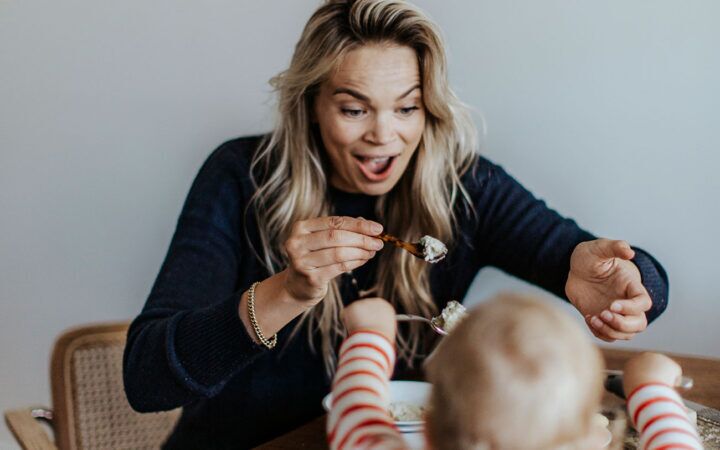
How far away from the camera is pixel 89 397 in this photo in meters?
1.59

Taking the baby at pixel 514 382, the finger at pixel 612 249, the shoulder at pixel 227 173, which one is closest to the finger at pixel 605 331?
the finger at pixel 612 249

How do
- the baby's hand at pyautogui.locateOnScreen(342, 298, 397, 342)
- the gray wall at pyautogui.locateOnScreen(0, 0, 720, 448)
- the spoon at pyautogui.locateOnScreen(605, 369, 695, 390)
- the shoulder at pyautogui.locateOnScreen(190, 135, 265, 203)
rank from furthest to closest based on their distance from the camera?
the gray wall at pyautogui.locateOnScreen(0, 0, 720, 448) → the shoulder at pyautogui.locateOnScreen(190, 135, 265, 203) → the spoon at pyautogui.locateOnScreen(605, 369, 695, 390) → the baby's hand at pyautogui.locateOnScreen(342, 298, 397, 342)

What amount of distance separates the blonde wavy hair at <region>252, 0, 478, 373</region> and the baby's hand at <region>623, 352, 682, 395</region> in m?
0.73

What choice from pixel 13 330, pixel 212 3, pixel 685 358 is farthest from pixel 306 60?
pixel 13 330

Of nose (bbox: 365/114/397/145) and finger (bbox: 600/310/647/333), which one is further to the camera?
nose (bbox: 365/114/397/145)

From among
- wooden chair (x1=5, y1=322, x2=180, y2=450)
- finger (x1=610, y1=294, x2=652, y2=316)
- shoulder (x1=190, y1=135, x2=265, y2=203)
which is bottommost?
wooden chair (x1=5, y1=322, x2=180, y2=450)

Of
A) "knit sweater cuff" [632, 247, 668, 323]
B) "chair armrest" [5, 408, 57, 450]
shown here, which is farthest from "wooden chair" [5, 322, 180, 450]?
"knit sweater cuff" [632, 247, 668, 323]

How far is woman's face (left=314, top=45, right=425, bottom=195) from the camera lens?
4.91ft

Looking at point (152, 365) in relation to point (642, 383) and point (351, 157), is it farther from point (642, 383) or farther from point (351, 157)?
point (642, 383)

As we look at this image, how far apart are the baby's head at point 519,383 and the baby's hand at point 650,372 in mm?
214

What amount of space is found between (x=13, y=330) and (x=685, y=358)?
5.61 ft

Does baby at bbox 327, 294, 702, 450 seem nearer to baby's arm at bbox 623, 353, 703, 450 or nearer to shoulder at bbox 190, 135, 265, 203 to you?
baby's arm at bbox 623, 353, 703, 450

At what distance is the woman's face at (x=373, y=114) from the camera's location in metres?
1.50

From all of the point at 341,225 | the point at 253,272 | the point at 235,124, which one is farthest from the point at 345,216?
the point at 235,124
